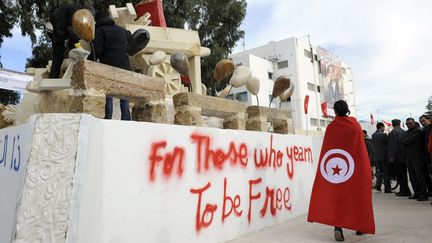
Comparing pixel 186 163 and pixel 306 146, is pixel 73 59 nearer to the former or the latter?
pixel 186 163

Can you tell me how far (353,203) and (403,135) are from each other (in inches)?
155

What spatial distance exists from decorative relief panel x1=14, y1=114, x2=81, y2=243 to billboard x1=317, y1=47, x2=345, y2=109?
42485 millimetres

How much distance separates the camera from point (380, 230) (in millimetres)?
4586

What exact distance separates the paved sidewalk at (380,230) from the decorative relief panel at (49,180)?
2.07 m

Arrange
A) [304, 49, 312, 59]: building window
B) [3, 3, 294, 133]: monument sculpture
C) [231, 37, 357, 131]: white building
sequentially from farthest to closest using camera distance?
[304, 49, 312, 59]: building window
[231, 37, 357, 131]: white building
[3, 3, 294, 133]: monument sculpture

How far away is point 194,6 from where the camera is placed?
55.9 ft

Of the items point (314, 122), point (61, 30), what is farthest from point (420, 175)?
point (314, 122)

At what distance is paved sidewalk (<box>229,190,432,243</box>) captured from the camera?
166 inches

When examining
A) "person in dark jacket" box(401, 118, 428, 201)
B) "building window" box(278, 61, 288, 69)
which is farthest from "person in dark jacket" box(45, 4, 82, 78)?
"building window" box(278, 61, 288, 69)

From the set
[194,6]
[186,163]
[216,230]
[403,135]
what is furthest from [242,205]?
[194,6]

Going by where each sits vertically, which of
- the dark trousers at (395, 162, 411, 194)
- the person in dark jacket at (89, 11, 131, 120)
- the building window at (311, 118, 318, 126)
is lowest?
the dark trousers at (395, 162, 411, 194)

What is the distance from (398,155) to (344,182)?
4.08 meters

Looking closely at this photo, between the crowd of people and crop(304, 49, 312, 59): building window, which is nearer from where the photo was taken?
the crowd of people

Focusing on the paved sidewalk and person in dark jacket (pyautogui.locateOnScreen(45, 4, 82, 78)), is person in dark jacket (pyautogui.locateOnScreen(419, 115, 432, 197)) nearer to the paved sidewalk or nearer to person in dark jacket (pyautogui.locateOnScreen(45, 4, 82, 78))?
the paved sidewalk
